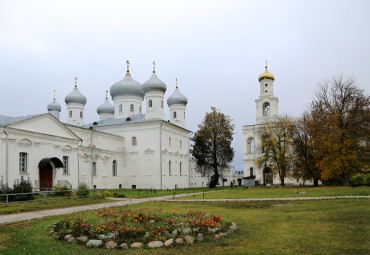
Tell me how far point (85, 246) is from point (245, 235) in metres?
4.18

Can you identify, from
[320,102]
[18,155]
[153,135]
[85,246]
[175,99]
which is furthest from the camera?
[175,99]

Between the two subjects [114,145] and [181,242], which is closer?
[181,242]

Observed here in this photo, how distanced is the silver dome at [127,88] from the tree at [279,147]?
714 inches

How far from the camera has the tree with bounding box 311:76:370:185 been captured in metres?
30.8

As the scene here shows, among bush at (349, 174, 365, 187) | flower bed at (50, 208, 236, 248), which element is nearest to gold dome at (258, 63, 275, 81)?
bush at (349, 174, 365, 187)

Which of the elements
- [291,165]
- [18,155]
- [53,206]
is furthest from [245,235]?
[291,165]

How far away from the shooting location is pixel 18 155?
26.1m

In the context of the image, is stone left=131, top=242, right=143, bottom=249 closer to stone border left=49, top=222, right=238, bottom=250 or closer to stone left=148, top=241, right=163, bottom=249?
stone border left=49, top=222, right=238, bottom=250

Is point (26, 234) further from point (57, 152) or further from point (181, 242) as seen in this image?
point (57, 152)

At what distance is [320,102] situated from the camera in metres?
34.9

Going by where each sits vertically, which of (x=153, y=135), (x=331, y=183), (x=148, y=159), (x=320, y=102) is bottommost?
(x=331, y=183)

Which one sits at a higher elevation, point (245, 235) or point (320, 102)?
point (320, 102)

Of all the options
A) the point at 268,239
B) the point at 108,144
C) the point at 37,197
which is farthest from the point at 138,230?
the point at 108,144

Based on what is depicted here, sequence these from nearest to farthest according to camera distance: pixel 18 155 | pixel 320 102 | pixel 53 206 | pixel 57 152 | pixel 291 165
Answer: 1. pixel 53 206
2. pixel 18 155
3. pixel 57 152
4. pixel 320 102
5. pixel 291 165
